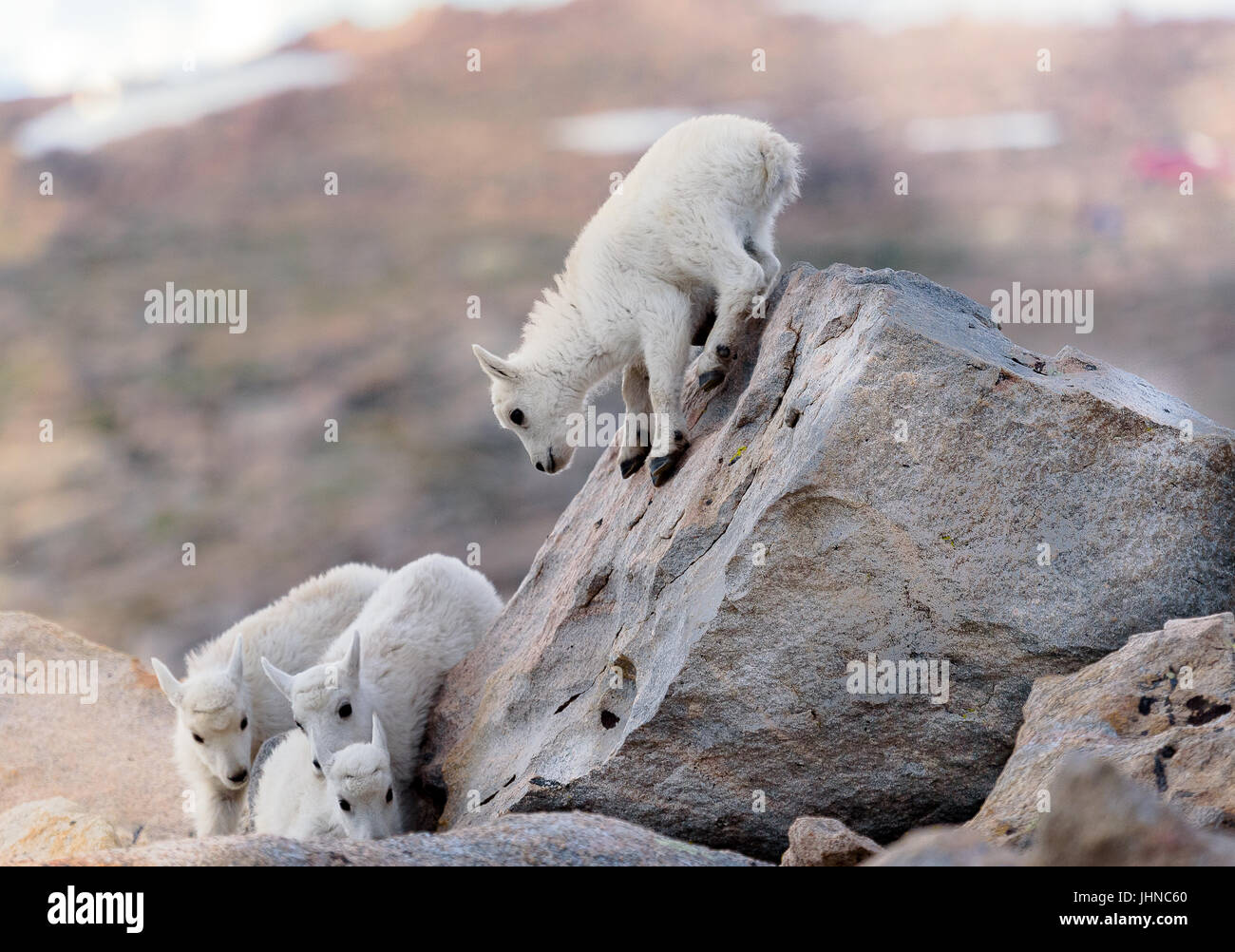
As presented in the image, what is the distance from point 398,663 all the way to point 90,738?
3.18 m

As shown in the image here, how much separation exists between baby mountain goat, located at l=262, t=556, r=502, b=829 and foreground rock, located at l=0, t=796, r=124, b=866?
1447 mm

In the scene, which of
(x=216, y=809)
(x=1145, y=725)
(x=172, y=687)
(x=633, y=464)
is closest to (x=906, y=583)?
(x=1145, y=725)

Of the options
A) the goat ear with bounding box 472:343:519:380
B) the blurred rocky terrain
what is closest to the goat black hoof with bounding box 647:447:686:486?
the blurred rocky terrain

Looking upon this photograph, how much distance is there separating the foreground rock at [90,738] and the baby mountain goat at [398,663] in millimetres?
1774

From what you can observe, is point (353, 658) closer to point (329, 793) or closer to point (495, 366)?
point (329, 793)

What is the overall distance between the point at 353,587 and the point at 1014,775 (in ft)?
18.7

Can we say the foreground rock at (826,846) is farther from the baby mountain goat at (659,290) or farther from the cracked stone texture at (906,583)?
the baby mountain goat at (659,290)

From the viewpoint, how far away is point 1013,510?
5.59m

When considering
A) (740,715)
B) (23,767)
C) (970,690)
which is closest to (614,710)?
(740,715)

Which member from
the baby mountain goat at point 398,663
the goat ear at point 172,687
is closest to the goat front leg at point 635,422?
the baby mountain goat at point 398,663

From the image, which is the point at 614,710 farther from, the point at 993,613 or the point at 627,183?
the point at 627,183

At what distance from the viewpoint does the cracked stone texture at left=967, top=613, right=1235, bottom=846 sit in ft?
15.1

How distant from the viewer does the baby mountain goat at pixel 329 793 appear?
6371 millimetres

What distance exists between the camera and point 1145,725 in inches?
195
